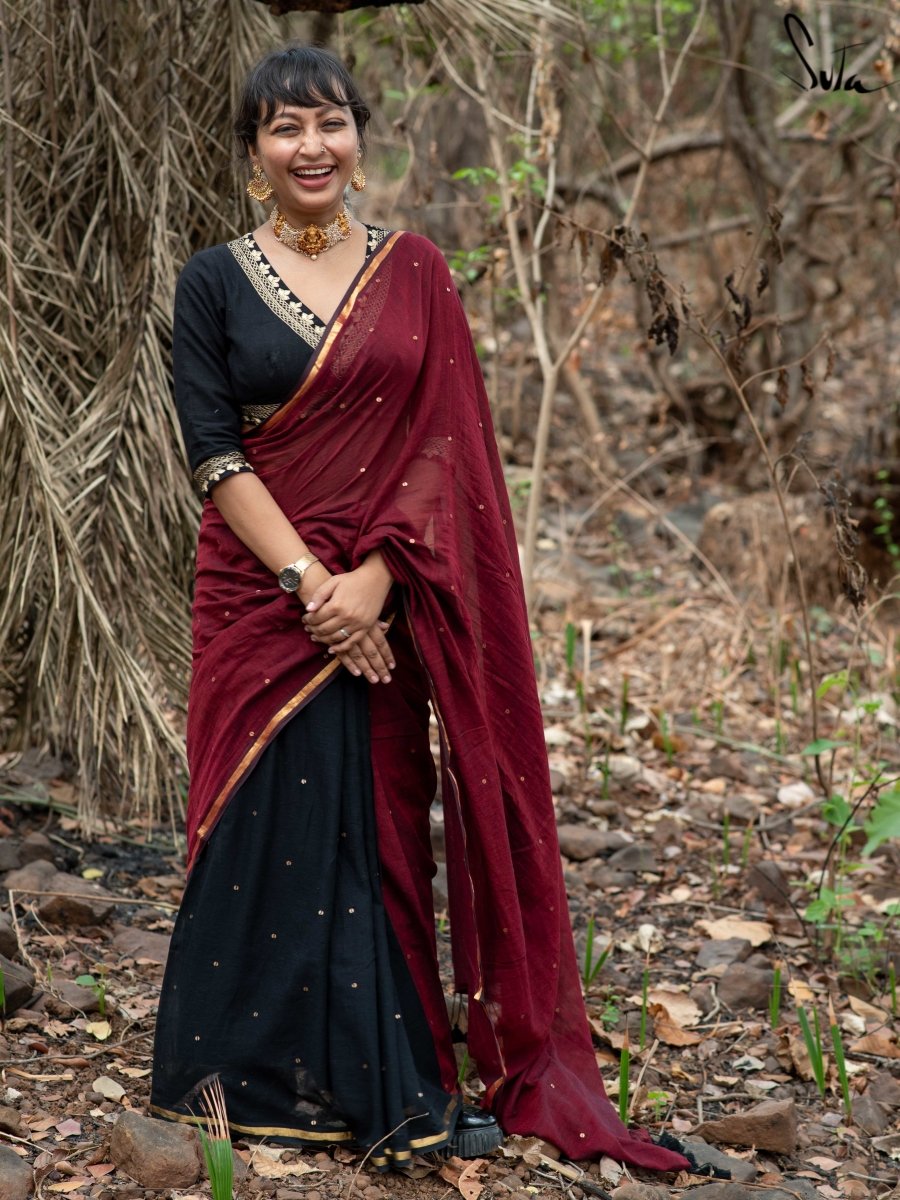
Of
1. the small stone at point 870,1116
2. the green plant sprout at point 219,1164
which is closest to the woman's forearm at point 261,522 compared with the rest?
the green plant sprout at point 219,1164

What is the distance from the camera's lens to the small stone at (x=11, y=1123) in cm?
215

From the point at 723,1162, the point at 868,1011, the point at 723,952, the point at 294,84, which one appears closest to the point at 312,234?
the point at 294,84

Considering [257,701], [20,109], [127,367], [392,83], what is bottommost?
[257,701]

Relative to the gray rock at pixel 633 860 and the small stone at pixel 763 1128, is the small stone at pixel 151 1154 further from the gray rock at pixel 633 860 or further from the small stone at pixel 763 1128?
the gray rock at pixel 633 860

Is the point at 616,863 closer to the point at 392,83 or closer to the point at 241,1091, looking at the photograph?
the point at 241,1091

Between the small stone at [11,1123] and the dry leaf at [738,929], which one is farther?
the dry leaf at [738,929]

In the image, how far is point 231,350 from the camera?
7.10ft

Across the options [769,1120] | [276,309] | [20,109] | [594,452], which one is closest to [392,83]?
[594,452]

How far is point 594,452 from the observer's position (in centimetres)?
643

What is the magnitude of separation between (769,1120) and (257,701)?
1166 millimetres

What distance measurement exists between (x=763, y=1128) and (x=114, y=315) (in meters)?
2.24

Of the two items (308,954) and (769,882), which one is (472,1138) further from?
(769,882)

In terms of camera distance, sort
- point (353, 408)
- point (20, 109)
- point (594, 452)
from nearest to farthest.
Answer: point (353, 408), point (20, 109), point (594, 452)

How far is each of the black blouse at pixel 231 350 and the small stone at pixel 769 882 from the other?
1.91 meters
